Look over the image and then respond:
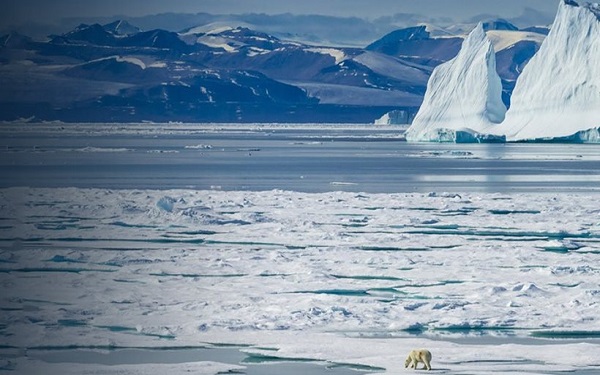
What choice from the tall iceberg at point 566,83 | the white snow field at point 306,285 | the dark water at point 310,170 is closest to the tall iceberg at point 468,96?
the tall iceberg at point 566,83

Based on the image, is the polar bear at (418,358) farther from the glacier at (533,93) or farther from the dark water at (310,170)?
the glacier at (533,93)

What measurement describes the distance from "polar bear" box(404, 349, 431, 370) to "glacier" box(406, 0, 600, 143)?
157 feet

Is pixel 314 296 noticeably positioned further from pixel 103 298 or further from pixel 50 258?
pixel 50 258

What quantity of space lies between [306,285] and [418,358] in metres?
4.20

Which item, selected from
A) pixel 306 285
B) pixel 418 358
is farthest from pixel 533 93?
pixel 418 358

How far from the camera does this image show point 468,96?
206 ft

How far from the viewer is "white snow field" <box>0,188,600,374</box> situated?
33.1 feet

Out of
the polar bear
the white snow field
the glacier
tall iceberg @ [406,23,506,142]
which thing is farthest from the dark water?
the polar bear

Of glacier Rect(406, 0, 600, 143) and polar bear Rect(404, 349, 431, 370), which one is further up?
glacier Rect(406, 0, 600, 143)

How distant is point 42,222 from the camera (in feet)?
66.5

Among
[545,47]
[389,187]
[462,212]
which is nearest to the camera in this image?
[462,212]

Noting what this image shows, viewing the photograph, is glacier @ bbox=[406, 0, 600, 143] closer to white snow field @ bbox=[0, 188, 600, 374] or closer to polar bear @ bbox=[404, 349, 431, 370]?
white snow field @ bbox=[0, 188, 600, 374]

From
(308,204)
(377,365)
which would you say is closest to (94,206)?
(308,204)

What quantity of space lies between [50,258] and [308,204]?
9602mm
